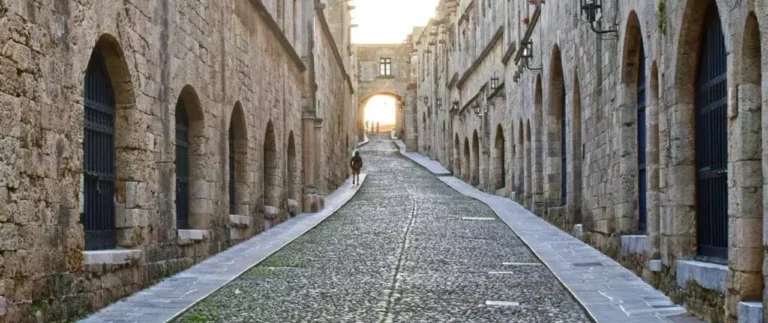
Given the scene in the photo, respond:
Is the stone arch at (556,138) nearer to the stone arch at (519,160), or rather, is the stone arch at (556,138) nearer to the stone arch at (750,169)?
the stone arch at (519,160)

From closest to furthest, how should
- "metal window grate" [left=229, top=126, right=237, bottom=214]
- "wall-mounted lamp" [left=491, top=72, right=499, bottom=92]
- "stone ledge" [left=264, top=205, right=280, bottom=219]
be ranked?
"metal window grate" [left=229, top=126, right=237, bottom=214] < "stone ledge" [left=264, top=205, right=280, bottom=219] < "wall-mounted lamp" [left=491, top=72, right=499, bottom=92]

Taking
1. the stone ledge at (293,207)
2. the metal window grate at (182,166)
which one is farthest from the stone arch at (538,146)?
the metal window grate at (182,166)

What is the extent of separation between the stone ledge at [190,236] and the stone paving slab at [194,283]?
34 cm

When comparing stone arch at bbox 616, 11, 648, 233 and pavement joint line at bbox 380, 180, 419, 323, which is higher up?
stone arch at bbox 616, 11, 648, 233

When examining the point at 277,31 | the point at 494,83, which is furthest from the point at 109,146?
the point at 494,83

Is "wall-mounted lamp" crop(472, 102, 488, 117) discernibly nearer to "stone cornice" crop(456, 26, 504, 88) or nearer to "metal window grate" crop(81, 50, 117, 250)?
"stone cornice" crop(456, 26, 504, 88)

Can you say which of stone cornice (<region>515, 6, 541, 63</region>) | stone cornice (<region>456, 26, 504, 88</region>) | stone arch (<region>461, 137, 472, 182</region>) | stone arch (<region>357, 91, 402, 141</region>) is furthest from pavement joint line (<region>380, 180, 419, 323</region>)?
stone arch (<region>357, 91, 402, 141</region>)

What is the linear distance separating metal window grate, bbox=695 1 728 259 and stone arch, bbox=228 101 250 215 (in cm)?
904

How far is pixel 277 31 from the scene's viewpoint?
65.4 feet

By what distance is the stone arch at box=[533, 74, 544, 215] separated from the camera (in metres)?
21.8

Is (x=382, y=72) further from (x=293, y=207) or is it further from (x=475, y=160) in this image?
(x=293, y=207)

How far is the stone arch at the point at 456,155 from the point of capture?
130ft

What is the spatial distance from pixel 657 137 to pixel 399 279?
10.9 feet

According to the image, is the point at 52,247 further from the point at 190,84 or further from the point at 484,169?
the point at 484,169
